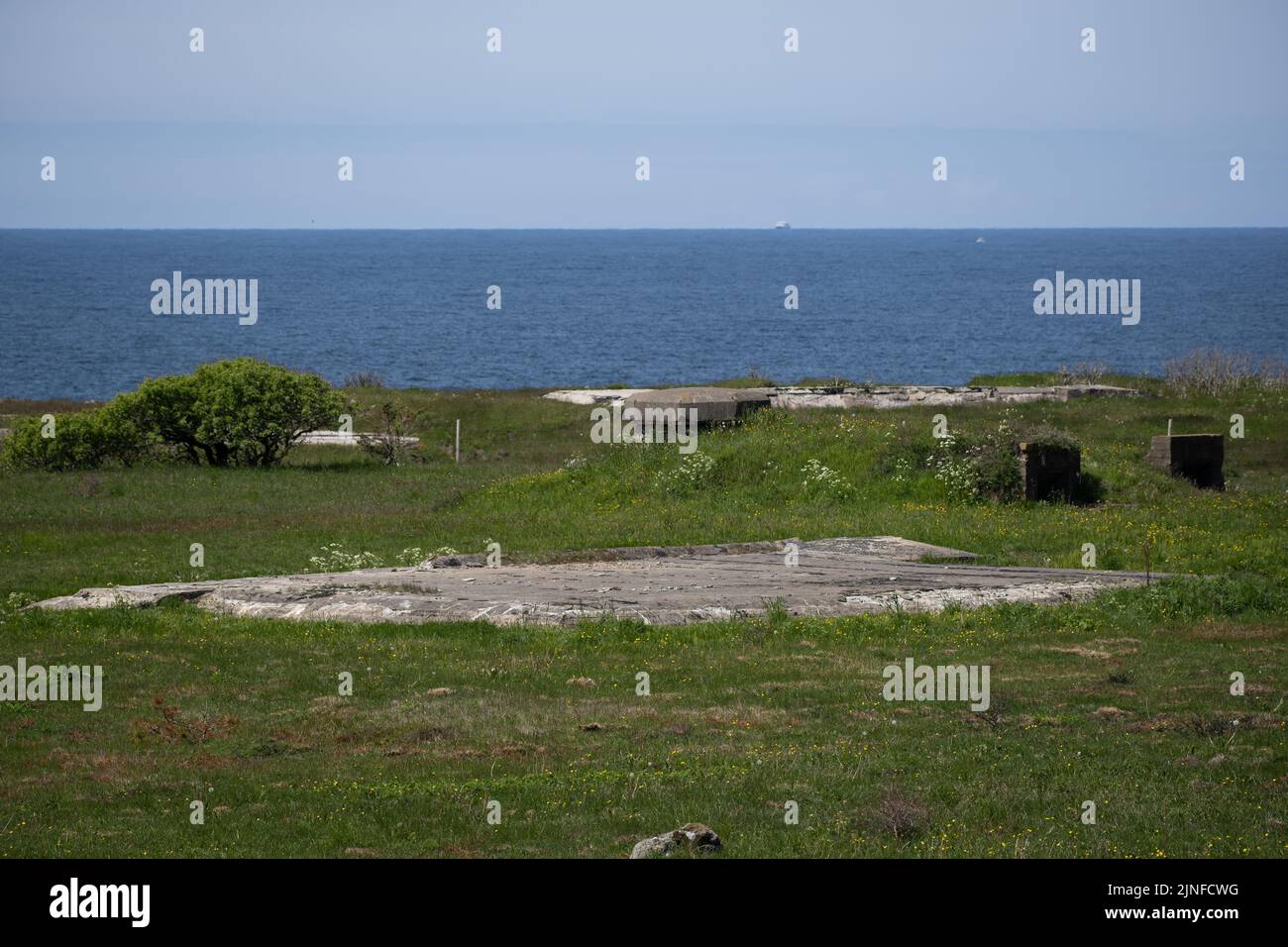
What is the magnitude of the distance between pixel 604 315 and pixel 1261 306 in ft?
223

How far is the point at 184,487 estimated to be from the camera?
33.2 m

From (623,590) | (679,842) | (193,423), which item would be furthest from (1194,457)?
(193,423)

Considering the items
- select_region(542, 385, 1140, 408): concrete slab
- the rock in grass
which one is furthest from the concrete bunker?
the rock in grass

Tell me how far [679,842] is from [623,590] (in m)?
10.7

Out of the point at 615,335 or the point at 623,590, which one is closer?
the point at 623,590

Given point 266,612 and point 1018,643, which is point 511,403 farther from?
point 1018,643

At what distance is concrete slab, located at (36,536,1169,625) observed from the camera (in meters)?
18.4

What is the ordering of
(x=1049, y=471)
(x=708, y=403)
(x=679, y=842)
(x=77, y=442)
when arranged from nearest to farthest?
(x=679, y=842) → (x=1049, y=471) → (x=708, y=403) → (x=77, y=442)

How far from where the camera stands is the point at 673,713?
44.1 ft

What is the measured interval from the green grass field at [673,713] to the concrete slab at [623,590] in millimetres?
666

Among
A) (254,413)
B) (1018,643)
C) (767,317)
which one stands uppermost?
(767,317)

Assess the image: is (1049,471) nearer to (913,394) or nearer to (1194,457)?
(1194,457)

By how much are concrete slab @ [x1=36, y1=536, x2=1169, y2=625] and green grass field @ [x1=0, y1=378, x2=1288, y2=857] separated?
0.67 metres
